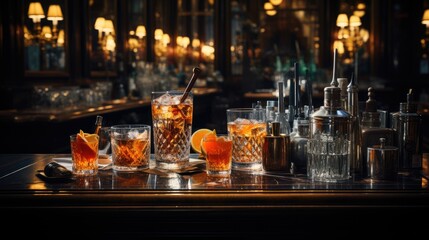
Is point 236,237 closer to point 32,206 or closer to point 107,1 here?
point 32,206

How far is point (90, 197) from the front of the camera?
166 centimetres

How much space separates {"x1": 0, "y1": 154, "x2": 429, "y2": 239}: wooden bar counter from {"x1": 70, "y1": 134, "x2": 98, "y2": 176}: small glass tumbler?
0.22 meters

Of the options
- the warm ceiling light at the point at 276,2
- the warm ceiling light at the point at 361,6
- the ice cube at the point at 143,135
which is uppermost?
the warm ceiling light at the point at 276,2

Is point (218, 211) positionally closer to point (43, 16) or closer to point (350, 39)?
point (43, 16)

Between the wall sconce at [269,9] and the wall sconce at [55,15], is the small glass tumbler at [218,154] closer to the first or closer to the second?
the wall sconce at [55,15]

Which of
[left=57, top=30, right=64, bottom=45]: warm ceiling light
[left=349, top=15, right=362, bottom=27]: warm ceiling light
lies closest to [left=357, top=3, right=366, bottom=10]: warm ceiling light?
[left=349, top=15, right=362, bottom=27]: warm ceiling light

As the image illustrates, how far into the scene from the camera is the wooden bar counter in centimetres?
163

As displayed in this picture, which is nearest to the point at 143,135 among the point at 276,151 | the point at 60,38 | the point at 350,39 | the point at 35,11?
the point at 276,151

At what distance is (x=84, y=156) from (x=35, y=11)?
15.6ft

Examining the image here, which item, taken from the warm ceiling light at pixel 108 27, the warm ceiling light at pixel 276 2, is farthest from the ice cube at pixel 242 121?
the warm ceiling light at pixel 276 2

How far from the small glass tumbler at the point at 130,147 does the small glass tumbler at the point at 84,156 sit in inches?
2.9

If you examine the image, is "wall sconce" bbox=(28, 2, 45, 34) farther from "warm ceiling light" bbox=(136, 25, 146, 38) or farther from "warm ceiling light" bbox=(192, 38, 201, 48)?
"warm ceiling light" bbox=(192, 38, 201, 48)

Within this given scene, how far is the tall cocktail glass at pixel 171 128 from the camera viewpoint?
200 cm

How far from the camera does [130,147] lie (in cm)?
198
